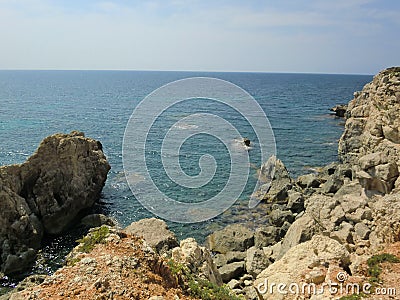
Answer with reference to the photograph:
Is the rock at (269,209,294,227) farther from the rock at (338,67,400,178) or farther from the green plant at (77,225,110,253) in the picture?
the green plant at (77,225,110,253)

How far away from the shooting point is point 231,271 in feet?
70.0

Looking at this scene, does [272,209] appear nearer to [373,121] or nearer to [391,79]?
[373,121]

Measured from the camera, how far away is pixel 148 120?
69812 millimetres

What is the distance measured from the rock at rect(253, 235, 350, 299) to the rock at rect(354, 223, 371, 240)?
4.11m

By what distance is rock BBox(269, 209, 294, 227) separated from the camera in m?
29.0

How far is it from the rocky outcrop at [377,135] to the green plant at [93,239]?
18533 millimetres

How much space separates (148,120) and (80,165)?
38.4 meters

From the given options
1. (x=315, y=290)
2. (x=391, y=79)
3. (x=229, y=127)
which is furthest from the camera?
(x=229, y=127)

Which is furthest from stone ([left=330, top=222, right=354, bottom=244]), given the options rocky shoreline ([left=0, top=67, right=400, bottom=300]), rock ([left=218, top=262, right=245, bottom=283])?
rock ([left=218, top=262, right=245, bottom=283])

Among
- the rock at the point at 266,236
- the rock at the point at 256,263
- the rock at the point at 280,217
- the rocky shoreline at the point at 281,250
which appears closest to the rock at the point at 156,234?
the rocky shoreline at the point at 281,250

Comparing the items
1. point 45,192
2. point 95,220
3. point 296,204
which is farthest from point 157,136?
point 296,204

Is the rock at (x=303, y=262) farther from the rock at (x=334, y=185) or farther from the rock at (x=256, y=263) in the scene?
the rock at (x=334, y=185)

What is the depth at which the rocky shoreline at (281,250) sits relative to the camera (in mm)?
10320

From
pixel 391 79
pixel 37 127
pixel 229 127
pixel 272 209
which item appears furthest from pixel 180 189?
pixel 37 127
